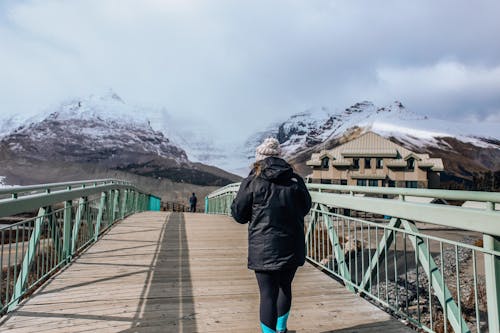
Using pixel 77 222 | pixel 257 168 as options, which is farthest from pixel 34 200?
pixel 257 168

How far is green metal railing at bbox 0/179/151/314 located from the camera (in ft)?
11.3

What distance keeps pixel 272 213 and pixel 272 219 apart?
0.14 feet

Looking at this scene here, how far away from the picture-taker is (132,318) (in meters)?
3.26

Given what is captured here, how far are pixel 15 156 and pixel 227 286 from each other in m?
159

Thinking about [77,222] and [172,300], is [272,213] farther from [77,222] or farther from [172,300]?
[77,222]

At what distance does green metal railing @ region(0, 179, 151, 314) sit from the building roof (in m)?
41.2

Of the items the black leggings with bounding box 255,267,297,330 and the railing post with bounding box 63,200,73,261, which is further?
the railing post with bounding box 63,200,73,261

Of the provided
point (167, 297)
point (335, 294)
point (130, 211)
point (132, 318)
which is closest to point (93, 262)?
point (167, 297)

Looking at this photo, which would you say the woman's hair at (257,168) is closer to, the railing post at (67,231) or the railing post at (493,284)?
the railing post at (493,284)

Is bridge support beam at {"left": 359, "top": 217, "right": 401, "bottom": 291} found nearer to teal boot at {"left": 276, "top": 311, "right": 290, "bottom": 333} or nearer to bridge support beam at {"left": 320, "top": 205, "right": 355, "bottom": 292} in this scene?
bridge support beam at {"left": 320, "top": 205, "right": 355, "bottom": 292}

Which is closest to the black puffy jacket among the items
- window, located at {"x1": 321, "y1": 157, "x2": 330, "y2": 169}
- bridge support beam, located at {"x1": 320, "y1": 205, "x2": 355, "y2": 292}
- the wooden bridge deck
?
the wooden bridge deck

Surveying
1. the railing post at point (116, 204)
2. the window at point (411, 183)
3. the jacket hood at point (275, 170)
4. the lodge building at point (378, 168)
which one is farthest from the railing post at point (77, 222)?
the window at point (411, 183)

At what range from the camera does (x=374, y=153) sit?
4588 centimetres

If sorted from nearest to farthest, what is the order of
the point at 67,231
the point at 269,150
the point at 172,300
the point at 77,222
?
the point at 269,150, the point at 172,300, the point at 67,231, the point at 77,222
